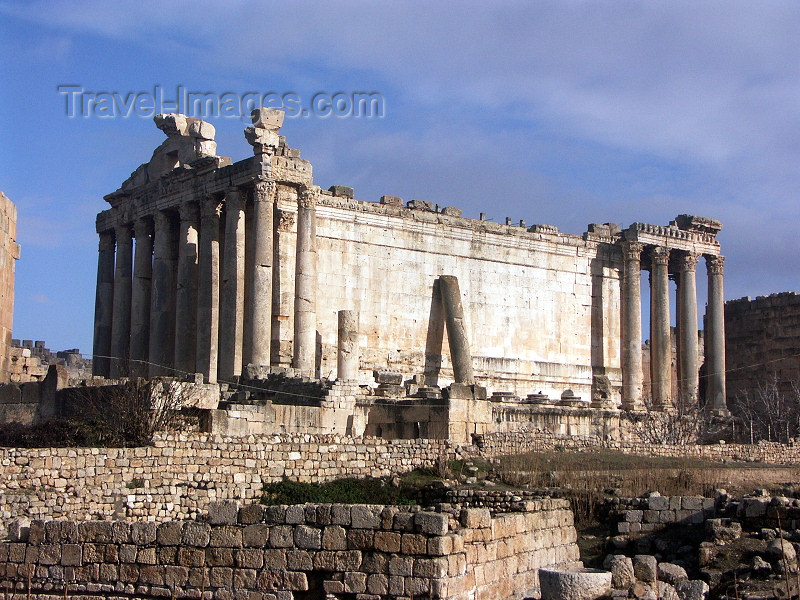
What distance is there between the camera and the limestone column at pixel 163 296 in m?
43.5

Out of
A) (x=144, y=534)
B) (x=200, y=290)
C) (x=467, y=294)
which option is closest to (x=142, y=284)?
(x=200, y=290)

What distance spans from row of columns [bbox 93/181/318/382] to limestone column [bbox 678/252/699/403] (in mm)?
18587

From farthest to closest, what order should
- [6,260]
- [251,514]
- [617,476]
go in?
[617,476]
[6,260]
[251,514]

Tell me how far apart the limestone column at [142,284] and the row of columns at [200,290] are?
0.04 metres

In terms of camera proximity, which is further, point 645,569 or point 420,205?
point 420,205

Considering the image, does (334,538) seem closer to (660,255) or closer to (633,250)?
(633,250)

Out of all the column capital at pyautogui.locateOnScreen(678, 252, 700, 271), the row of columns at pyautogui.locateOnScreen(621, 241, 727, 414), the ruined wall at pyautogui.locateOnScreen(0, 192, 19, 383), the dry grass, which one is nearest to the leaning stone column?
the row of columns at pyautogui.locateOnScreen(621, 241, 727, 414)

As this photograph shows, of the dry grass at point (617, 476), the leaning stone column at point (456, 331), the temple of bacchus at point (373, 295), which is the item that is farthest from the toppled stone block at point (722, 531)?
the leaning stone column at point (456, 331)

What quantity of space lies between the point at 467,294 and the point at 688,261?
434 inches

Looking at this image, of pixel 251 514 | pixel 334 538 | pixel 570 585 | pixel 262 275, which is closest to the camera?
pixel 334 538

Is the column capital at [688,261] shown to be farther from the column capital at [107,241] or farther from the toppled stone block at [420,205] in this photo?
the column capital at [107,241]

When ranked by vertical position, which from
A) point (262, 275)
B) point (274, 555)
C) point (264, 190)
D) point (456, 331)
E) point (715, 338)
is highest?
point (264, 190)

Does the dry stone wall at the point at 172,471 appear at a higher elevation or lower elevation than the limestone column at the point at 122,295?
lower

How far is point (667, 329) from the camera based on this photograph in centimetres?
5231
